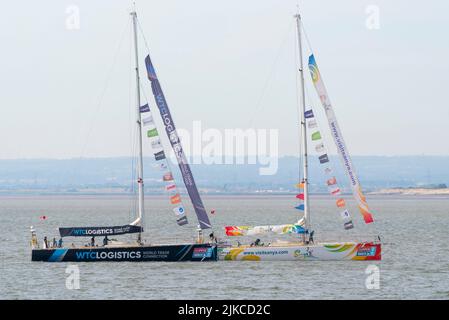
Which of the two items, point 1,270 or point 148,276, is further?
point 1,270

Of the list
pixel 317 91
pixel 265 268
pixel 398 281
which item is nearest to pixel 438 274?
pixel 398 281

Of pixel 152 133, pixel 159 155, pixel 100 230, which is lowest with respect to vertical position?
pixel 100 230

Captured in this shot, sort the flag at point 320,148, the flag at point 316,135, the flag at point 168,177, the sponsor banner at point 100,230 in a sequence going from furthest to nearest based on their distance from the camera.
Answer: the flag at point 316,135 < the flag at point 168,177 < the flag at point 320,148 < the sponsor banner at point 100,230

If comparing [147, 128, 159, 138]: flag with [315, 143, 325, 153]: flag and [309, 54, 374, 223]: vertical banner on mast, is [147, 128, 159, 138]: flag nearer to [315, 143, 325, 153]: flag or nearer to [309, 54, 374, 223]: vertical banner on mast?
[315, 143, 325, 153]: flag

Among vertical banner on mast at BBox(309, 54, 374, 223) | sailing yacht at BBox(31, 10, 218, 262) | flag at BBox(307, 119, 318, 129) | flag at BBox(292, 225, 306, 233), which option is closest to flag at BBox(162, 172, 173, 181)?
sailing yacht at BBox(31, 10, 218, 262)

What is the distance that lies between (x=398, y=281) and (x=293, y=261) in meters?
8.66

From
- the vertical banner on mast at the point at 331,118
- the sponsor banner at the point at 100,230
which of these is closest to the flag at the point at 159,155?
the sponsor banner at the point at 100,230

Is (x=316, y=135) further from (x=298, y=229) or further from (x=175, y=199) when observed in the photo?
(x=175, y=199)

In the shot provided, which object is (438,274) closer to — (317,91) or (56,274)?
(317,91)

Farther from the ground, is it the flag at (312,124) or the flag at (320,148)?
the flag at (312,124)

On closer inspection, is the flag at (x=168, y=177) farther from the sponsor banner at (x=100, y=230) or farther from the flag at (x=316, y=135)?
the flag at (x=316, y=135)

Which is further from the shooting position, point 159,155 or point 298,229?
point 159,155

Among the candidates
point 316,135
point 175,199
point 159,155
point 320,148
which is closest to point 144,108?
point 159,155
